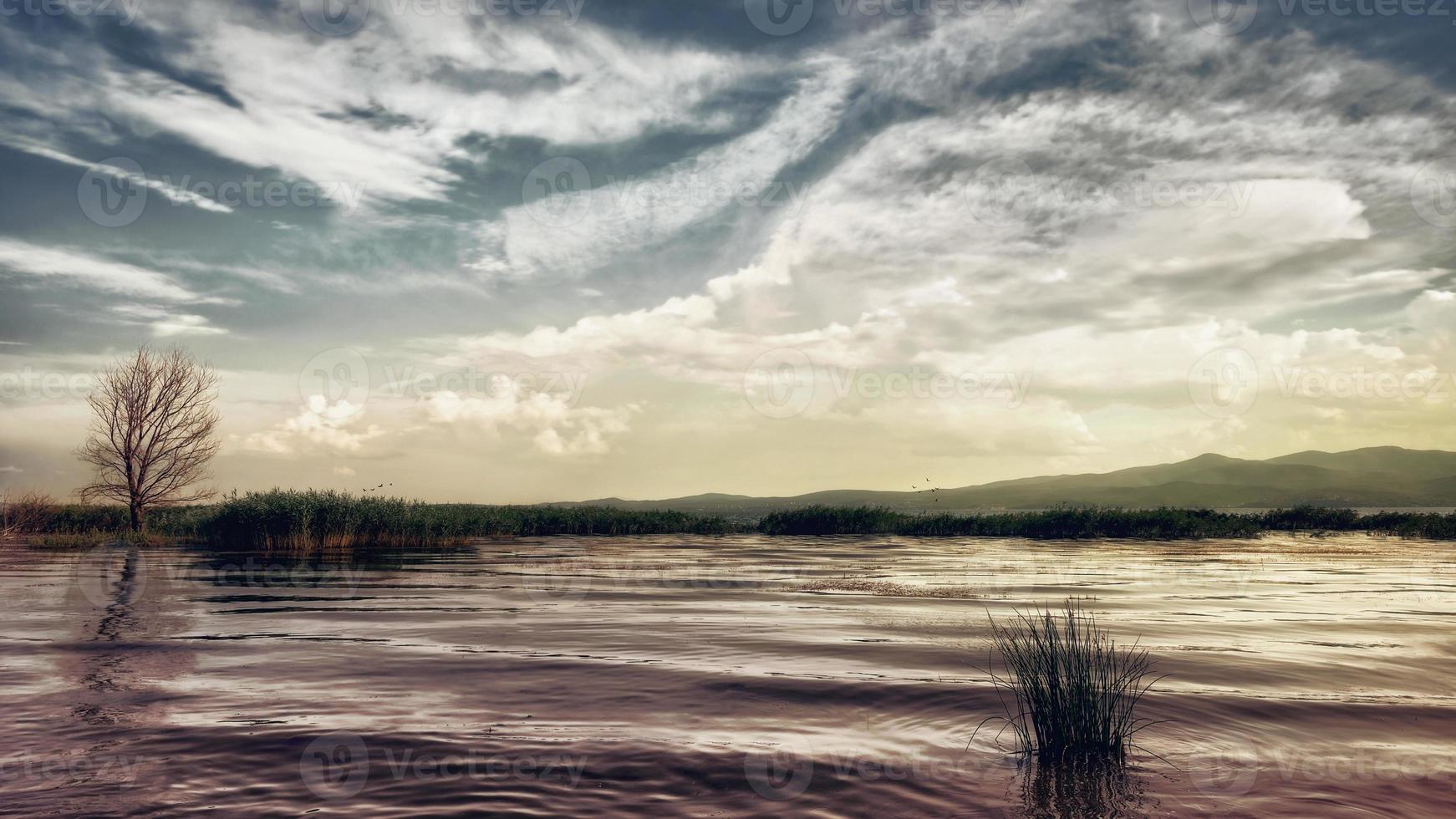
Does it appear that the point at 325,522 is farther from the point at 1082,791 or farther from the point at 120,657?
the point at 1082,791

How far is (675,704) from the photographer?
8547 mm

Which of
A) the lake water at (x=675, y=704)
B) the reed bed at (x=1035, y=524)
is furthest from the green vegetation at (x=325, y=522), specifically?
the reed bed at (x=1035, y=524)

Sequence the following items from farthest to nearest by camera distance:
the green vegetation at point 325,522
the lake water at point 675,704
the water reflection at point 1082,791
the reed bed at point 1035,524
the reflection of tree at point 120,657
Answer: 1. the reed bed at point 1035,524
2. the green vegetation at point 325,522
3. the reflection of tree at point 120,657
4. the lake water at point 675,704
5. the water reflection at point 1082,791

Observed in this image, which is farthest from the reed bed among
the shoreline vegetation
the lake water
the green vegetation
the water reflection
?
the water reflection

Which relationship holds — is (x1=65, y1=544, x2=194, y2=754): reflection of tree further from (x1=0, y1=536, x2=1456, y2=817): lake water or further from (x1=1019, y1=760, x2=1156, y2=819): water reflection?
(x1=1019, y1=760, x2=1156, y2=819): water reflection

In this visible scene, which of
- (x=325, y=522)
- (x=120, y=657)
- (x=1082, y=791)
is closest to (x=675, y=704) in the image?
(x=1082, y=791)

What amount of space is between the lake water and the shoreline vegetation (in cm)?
1624

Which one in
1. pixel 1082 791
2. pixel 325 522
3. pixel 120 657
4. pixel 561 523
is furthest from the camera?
pixel 561 523

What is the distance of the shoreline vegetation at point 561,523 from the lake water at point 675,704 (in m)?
16.2

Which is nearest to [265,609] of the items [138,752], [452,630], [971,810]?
[452,630]

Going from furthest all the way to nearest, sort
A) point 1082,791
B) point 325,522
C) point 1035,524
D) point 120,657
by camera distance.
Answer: point 1035,524, point 325,522, point 120,657, point 1082,791

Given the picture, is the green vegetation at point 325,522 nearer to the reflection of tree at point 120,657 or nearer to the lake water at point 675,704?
the reflection of tree at point 120,657

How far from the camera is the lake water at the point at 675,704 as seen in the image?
5.95 meters

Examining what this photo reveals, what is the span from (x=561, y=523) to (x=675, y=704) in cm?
4657
